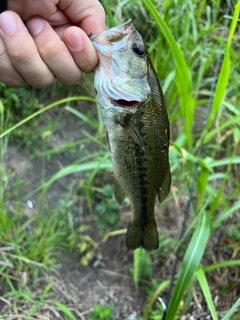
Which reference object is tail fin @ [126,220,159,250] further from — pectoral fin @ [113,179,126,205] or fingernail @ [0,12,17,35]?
fingernail @ [0,12,17,35]

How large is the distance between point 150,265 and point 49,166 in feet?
3.05

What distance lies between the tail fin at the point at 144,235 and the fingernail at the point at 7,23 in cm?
72

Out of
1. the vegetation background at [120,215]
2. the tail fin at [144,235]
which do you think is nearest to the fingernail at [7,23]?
the vegetation background at [120,215]

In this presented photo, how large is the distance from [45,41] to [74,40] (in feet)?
0.32

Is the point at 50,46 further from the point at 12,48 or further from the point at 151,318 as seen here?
the point at 151,318

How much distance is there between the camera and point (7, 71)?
102cm

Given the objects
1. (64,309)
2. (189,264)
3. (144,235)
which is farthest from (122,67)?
(64,309)

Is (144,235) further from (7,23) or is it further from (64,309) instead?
(7,23)

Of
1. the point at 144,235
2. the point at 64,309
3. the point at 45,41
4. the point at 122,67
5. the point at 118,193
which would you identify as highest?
the point at 45,41

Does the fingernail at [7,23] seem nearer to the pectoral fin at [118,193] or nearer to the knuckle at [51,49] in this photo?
the knuckle at [51,49]

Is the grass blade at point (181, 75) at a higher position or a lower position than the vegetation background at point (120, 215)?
higher

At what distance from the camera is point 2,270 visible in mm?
1653

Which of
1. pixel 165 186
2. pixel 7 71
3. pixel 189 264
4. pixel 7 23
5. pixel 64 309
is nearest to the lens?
pixel 7 23

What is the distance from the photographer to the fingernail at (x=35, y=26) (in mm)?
1001
